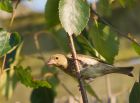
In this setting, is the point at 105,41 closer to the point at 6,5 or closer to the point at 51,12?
the point at 51,12

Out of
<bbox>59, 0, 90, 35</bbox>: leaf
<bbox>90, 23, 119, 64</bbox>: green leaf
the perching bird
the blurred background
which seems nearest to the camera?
<bbox>59, 0, 90, 35</bbox>: leaf

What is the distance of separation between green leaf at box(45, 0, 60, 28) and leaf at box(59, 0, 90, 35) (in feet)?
0.88

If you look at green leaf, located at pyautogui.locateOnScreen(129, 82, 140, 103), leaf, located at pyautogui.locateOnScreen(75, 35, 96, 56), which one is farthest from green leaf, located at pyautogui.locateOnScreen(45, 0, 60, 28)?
green leaf, located at pyautogui.locateOnScreen(129, 82, 140, 103)

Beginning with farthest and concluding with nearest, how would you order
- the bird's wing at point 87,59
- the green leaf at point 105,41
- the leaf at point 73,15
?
1. the bird's wing at point 87,59
2. the green leaf at point 105,41
3. the leaf at point 73,15

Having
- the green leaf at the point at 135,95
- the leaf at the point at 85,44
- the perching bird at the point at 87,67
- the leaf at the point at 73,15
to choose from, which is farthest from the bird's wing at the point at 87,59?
the leaf at the point at 73,15

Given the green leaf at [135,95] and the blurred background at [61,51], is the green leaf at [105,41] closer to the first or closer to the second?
the green leaf at [135,95]

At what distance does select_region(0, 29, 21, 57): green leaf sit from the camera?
6.01 ft

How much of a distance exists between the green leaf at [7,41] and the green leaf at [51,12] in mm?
182

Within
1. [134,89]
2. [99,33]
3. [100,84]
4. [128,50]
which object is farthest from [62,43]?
[128,50]

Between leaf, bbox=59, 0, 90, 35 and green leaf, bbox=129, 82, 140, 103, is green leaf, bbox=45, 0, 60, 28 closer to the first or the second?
leaf, bbox=59, 0, 90, 35

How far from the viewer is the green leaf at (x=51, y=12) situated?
200 centimetres

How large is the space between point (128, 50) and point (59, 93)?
2.33 feet

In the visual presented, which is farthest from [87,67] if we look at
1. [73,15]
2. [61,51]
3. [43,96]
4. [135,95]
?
[61,51]

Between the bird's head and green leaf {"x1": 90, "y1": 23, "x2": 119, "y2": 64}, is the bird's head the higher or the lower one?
the lower one
